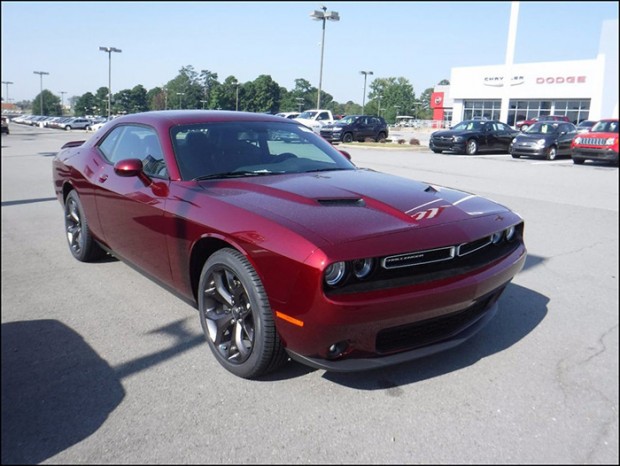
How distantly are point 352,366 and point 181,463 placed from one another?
867 millimetres

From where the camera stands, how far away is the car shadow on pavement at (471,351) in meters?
2.84

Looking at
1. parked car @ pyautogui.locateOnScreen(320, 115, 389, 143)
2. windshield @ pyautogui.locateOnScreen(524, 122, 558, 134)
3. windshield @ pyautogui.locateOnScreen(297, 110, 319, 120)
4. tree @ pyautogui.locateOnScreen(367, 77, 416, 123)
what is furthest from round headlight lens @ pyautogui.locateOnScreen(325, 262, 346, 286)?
tree @ pyautogui.locateOnScreen(367, 77, 416, 123)

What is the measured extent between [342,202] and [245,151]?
1186mm

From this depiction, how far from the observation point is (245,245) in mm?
2668

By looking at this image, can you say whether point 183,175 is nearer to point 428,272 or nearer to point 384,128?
point 428,272

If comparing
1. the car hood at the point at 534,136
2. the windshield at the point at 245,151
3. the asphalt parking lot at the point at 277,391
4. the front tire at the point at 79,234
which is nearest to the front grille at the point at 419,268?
the asphalt parking lot at the point at 277,391

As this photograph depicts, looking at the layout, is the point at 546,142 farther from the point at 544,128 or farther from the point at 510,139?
the point at 510,139

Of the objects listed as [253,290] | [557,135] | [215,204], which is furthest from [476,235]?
[557,135]

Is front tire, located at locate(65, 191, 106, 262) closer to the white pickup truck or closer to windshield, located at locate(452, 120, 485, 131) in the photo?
windshield, located at locate(452, 120, 485, 131)

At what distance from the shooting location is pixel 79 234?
15.8 feet

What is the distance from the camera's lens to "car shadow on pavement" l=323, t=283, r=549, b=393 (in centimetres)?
284

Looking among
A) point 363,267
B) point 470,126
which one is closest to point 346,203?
point 363,267

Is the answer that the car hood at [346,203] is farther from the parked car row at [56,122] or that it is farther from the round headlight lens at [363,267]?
the parked car row at [56,122]

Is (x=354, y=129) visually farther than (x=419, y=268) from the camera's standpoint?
Yes
